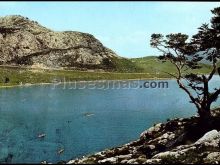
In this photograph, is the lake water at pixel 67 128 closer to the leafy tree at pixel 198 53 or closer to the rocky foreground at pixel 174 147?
the rocky foreground at pixel 174 147

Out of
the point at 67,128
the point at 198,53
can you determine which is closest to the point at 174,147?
the point at 198,53

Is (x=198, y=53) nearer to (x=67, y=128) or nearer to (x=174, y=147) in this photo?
(x=174, y=147)

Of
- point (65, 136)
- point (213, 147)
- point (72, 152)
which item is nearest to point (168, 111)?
point (65, 136)

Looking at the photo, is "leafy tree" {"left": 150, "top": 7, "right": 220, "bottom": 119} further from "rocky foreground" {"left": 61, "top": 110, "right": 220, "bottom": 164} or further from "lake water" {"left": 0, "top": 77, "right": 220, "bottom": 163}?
"lake water" {"left": 0, "top": 77, "right": 220, "bottom": 163}

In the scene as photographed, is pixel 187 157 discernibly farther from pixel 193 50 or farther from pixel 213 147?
pixel 193 50

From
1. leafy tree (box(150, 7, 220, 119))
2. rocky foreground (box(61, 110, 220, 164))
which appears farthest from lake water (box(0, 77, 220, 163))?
leafy tree (box(150, 7, 220, 119))
